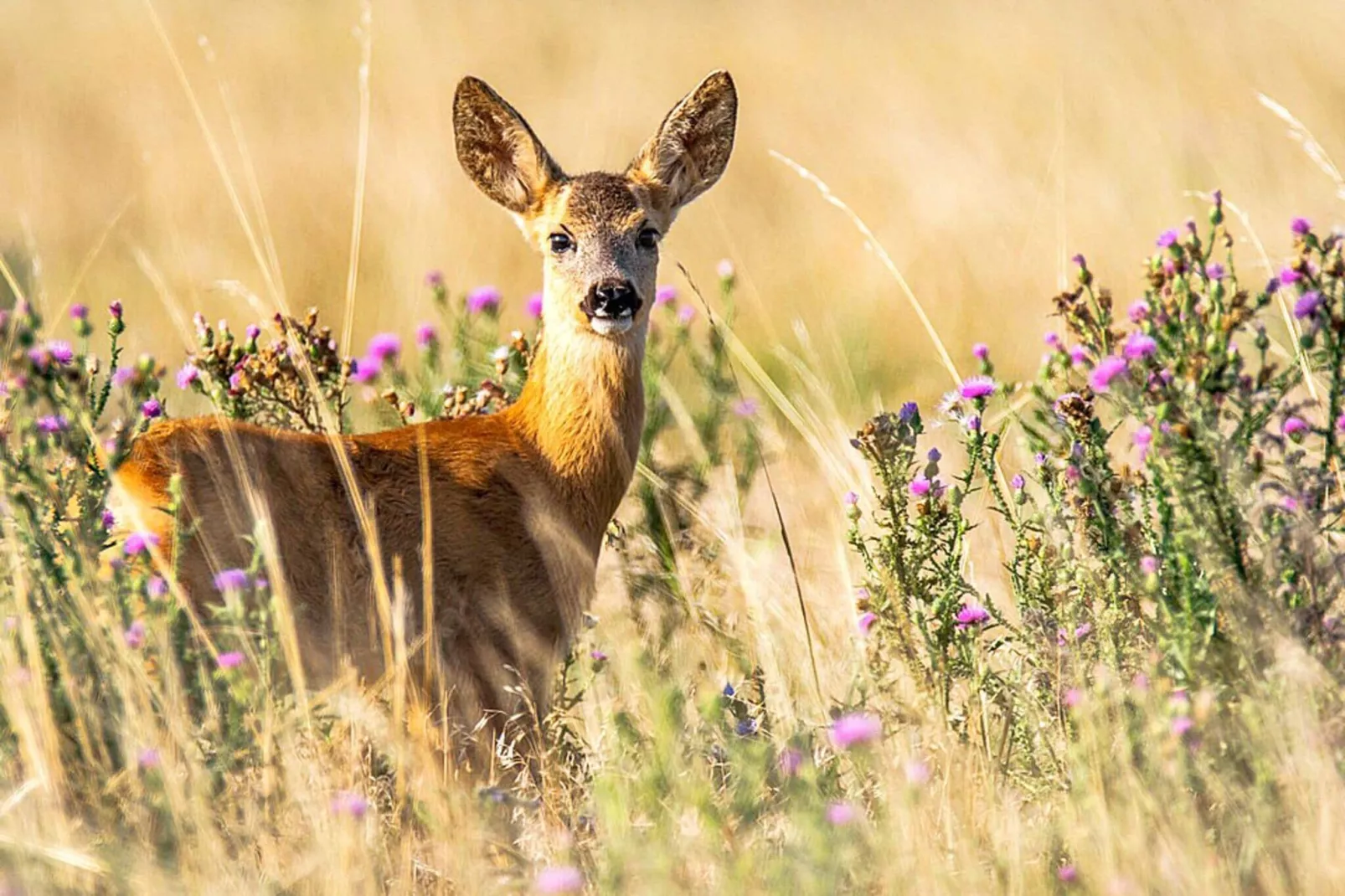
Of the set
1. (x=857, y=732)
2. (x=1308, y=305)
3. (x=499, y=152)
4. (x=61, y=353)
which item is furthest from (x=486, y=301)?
(x=857, y=732)

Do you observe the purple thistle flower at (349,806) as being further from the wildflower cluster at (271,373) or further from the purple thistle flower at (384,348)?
the purple thistle flower at (384,348)

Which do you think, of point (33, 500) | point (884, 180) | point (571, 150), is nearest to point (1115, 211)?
point (884, 180)

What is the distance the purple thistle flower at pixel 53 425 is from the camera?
3865 millimetres

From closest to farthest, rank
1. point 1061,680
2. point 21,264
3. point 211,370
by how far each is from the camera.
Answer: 1. point 1061,680
2. point 211,370
3. point 21,264

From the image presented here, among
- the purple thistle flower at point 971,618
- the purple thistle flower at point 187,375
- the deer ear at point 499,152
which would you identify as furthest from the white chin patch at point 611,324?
the purple thistle flower at point 971,618

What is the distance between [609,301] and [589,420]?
1.07 feet

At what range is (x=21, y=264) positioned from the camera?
1027 cm

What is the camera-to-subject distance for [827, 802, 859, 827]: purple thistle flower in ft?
11.1

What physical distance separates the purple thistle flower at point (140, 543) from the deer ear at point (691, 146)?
2.34 m

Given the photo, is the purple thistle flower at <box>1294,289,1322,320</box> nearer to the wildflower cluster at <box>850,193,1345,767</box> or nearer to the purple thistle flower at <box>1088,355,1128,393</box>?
the wildflower cluster at <box>850,193,1345,767</box>

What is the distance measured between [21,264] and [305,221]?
2.02 metres

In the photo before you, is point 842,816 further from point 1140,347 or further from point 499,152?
point 499,152

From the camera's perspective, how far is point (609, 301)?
515cm

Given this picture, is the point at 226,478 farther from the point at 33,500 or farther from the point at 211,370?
the point at 211,370
